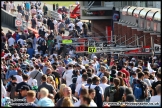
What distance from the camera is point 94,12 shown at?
45875 mm

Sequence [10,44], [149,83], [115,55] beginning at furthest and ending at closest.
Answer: [10,44] → [115,55] → [149,83]

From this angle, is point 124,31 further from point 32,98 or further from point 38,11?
point 32,98

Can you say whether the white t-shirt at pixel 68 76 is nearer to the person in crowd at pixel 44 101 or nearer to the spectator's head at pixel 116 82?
the spectator's head at pixel 116 82

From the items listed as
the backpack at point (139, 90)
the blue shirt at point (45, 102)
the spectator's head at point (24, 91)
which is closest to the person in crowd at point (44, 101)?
the blue shirt at point (45, 102)

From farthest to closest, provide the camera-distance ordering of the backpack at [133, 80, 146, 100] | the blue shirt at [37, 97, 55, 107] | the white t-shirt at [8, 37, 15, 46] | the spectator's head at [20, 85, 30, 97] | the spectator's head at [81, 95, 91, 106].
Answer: the white t-shirt at [8, 37, 15, 46], the backpack at [133, 80, 146, 100], the spectator's head at [20, 85, 30, 97], the blue shirt at [37, 97, 55, 107], the spectator's head at [81, 95, 91, 106]

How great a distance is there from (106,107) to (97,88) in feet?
5.62

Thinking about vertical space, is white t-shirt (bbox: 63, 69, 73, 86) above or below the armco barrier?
below

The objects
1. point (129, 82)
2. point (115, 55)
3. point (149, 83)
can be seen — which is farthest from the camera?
point (115, 55)

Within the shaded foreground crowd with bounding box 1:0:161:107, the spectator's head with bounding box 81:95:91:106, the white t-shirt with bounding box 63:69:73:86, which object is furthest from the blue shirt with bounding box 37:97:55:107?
the white t-shirt with bounding box 63:69:73:86

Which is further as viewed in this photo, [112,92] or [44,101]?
[112,92]

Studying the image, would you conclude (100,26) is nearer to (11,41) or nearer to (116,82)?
(11,41)

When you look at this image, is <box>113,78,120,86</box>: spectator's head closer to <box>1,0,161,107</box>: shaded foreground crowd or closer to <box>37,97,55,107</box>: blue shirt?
<box>1,0,161,107</box>: shaded foreground crowd

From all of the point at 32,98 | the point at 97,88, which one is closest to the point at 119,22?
the point at 97,88

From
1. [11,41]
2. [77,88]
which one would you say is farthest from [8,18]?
[77,88]
